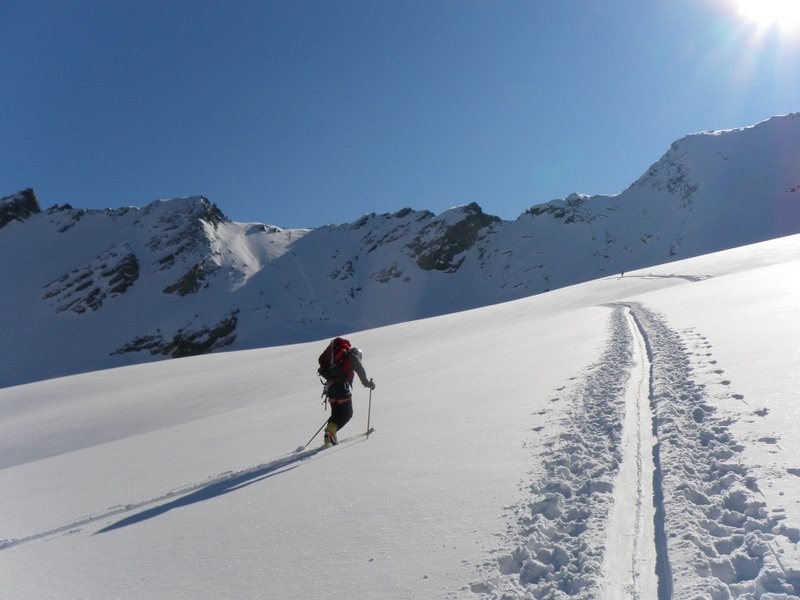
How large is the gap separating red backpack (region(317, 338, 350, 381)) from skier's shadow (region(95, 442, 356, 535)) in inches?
52.5

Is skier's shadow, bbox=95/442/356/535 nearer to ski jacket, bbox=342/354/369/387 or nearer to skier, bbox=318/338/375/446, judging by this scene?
skier, bbox=318/338/375/446

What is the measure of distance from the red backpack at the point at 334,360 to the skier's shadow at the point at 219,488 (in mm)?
1333

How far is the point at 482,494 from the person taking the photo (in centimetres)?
391

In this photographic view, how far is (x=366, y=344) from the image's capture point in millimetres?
24297

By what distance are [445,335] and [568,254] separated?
90781 millimetres

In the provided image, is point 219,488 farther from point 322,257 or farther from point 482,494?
point 322,257

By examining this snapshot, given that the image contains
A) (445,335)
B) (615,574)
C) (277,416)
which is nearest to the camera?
(615,574)

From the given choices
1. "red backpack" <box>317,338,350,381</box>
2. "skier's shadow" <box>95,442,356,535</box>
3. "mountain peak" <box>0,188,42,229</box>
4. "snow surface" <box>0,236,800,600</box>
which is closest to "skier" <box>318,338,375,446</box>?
"red backpack" <box>317,338,350,381</box>

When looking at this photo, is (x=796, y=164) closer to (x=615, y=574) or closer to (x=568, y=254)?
(x=568, y=254)

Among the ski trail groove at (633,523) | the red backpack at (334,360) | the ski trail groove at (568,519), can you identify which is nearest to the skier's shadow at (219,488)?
the red backpack at (334,360)

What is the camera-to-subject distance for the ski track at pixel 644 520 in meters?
2.73

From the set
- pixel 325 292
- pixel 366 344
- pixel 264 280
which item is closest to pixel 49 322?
pixel 264 280

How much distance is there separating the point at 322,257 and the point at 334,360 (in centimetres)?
11705

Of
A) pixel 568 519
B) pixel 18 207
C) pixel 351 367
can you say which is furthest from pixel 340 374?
pixel 18 207
